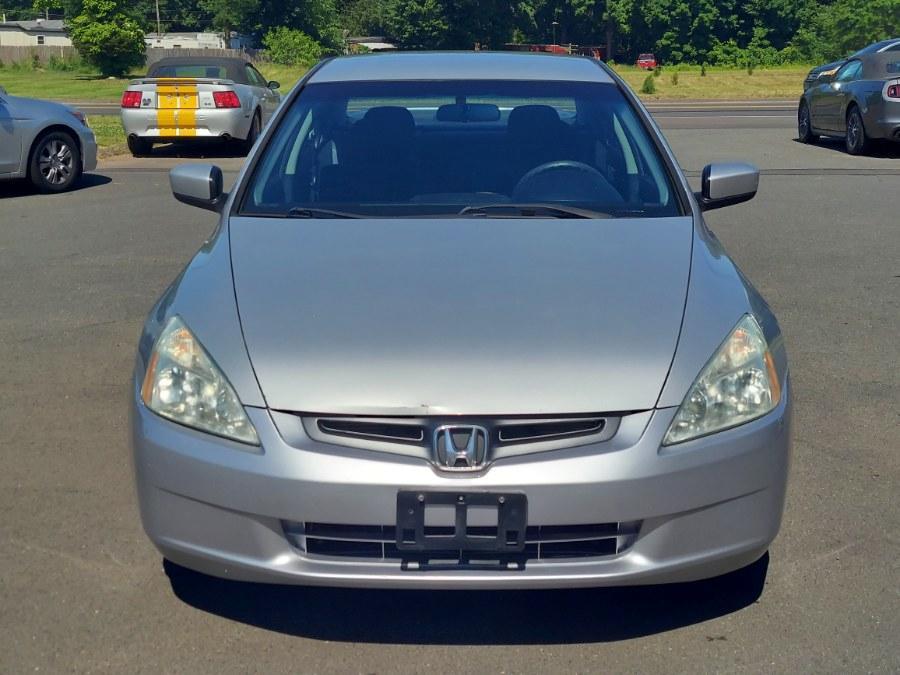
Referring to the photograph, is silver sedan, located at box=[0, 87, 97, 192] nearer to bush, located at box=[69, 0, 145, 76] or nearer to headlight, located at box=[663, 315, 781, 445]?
headlight, located at box=[663, 315, 781, 445]

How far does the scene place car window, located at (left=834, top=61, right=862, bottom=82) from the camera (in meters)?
17.3

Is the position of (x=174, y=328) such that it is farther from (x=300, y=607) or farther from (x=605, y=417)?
(x=605, y=417)

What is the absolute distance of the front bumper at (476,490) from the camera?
301cm

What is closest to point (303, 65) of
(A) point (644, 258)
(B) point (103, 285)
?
(B) point (103, 285)

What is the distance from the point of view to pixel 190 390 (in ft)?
10.7

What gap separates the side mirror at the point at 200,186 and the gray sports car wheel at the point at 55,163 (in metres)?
8.56

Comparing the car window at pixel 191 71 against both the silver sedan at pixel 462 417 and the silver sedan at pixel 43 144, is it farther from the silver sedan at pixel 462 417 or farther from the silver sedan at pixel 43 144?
the silver sedan at pixel 462 417

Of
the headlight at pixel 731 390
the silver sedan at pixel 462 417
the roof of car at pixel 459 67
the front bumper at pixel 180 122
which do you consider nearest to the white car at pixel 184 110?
the front bumper at pixel 180 122

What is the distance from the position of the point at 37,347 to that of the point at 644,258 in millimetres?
3889

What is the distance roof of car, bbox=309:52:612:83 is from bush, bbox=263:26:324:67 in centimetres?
6262

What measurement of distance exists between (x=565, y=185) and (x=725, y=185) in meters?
0.69

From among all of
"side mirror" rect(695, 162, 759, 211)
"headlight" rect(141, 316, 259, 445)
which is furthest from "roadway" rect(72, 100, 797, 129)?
"headlight" rect(141, 316, 259, 445)

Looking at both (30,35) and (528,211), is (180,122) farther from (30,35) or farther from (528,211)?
(30,35)

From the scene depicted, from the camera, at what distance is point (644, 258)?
384cm
